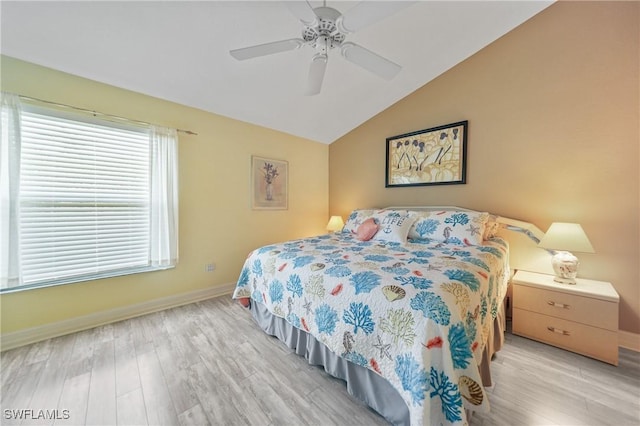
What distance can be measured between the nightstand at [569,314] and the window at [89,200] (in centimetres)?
347

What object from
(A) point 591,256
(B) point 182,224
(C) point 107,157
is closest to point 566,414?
(A) point 591,256

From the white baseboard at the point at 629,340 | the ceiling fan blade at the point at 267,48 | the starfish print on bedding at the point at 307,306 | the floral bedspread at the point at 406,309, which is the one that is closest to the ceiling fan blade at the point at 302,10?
the ceiling fan blade at the point at 267,48

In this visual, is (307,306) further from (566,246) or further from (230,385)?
(566,246)

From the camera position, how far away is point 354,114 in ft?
11.7

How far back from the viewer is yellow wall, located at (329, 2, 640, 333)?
190cm

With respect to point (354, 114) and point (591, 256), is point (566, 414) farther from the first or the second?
point (354, 114)

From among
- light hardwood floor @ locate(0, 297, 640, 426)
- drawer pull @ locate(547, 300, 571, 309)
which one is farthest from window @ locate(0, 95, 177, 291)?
drawer pull @ locate(547, 300, 571, 309)

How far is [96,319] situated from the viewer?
2.18 m

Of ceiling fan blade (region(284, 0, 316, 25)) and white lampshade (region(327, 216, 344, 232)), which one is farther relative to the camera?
white lampshade (region(327, 216, 344, 232))

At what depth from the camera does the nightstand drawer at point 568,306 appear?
168 cm

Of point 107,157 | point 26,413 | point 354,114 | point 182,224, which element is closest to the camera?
point 26,413

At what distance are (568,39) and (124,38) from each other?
3.90 meters

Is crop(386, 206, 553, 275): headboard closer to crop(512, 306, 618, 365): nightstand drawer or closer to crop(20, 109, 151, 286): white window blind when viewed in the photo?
crop(512, 306, 618, 365): nightstand drawer

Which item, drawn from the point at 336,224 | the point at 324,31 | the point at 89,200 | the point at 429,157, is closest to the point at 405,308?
the point at 324,31
